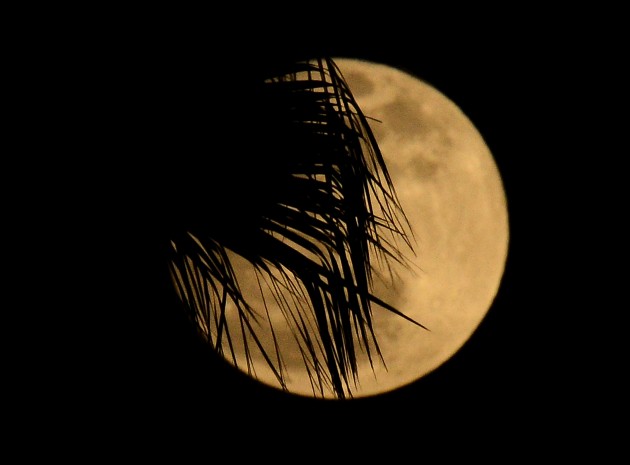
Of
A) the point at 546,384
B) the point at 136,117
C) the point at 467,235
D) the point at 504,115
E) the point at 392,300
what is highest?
the point at 504,115

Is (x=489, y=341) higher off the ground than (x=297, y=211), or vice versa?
(x=297, y=211)

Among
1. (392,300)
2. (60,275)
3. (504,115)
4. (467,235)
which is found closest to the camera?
(60,275)

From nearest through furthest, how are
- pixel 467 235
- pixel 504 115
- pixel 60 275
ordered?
pixel 60 275, pixel 467 235, pixel 504 115

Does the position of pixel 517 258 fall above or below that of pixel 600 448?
above

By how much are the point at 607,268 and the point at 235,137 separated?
57.8 inches

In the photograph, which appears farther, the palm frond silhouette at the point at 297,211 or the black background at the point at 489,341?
the black background at the point at 489,341

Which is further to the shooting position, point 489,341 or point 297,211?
point 489,341

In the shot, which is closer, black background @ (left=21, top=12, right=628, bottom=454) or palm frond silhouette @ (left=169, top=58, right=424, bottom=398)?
palm frond silhouette @ (left=169, top=58, right=424, bottom=398)

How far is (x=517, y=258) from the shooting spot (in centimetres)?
198

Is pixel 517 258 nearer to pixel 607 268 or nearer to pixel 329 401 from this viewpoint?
pixel 607 268

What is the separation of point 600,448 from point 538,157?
837 mm

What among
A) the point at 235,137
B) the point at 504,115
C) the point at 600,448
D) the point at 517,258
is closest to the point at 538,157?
the point at 504,115

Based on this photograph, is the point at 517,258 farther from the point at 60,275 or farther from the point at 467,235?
the point at 60,275

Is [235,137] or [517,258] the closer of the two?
[235,137]
